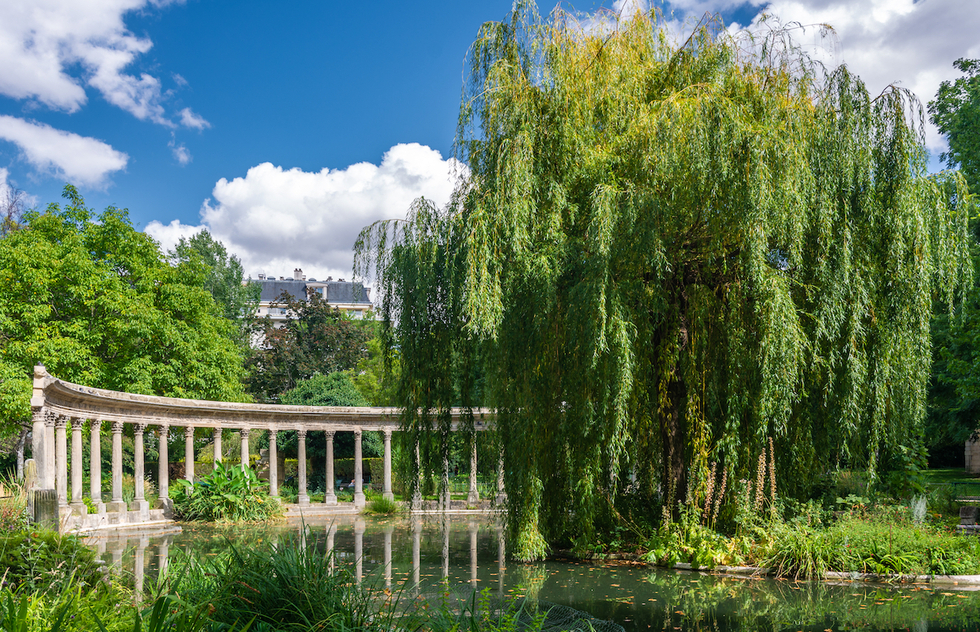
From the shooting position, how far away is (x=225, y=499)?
2972 cm

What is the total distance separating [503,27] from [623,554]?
12.0 meters

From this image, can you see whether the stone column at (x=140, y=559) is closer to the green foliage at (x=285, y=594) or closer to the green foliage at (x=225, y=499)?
the green foliage at (x=225, y=499)

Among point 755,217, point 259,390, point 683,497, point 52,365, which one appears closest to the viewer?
point 755,217

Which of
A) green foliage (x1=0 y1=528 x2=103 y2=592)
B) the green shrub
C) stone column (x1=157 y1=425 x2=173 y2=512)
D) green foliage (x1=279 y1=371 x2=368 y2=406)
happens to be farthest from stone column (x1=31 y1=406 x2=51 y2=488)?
green foliage (x1=279 y1=371 x2=368 y2=406)

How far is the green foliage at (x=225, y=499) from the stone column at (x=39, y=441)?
22.5ft

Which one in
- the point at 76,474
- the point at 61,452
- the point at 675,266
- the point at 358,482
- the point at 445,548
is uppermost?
the point at 675,266

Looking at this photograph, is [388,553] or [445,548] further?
[445,548]

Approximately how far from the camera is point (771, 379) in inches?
571

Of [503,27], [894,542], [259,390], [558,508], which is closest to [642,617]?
[558,508]

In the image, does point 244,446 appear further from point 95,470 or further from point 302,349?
point 302,349

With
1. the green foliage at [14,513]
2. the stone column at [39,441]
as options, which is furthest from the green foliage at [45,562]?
the stone column at [39,441]

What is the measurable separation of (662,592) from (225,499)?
20705 millimetres

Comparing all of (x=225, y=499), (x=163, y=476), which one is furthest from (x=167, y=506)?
(x=225, y=499)

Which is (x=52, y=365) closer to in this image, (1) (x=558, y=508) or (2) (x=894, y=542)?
(1) (x=558, y=508)
